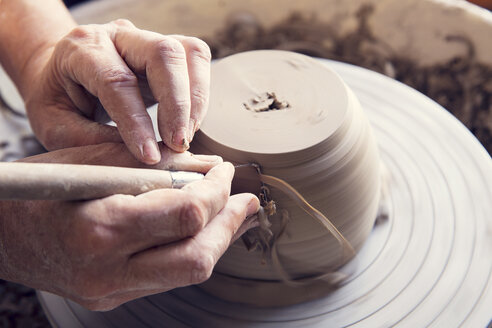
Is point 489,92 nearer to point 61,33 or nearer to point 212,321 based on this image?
point 212,321

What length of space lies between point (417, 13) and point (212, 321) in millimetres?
1353

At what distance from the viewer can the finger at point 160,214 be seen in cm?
70

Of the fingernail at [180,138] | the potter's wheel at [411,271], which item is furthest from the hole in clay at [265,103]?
the potter's wheel at [411,271]

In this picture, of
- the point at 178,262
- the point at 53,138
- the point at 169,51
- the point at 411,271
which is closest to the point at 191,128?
the point at 169,51

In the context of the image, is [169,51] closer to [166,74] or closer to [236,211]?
[166,74]

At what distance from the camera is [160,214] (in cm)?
70

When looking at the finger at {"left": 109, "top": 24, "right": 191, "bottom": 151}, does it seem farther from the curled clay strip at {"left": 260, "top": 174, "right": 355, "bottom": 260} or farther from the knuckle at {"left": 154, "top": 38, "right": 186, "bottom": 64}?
the curled clay strip at {"left": 260, "top": 174, "right": 355, "bottom": 260}

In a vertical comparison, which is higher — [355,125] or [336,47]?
[355,125]

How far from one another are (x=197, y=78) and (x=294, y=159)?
9.9 inches

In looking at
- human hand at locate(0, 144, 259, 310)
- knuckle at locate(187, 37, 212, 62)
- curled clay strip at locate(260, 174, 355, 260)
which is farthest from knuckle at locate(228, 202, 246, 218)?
knuckle at locate(187, 37, 212, 62)

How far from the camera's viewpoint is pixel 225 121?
96 cm

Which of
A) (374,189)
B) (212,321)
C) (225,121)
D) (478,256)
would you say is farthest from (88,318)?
(478,256)

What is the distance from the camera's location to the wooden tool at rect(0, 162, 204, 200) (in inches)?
23.3

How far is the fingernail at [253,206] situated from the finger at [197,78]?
17 cm
